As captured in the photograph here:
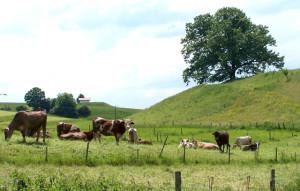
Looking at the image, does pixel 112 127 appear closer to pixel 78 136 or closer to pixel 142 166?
pixel 78 136

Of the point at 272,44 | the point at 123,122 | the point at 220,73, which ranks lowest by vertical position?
the point at 123,122

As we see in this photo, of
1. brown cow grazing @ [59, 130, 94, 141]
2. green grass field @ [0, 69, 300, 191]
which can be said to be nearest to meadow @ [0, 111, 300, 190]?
green grass field @ [0, 69, 300, 191]

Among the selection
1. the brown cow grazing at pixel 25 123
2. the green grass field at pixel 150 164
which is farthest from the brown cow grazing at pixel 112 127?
the brown cow grazing at pixel 25 123

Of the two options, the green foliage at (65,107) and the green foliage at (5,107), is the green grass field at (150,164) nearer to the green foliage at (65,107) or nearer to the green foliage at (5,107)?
the green foliage at (65,107)

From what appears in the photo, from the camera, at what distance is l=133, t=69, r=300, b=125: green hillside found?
6550 centimetres

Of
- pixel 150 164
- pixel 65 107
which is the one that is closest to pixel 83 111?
pixel 65 107

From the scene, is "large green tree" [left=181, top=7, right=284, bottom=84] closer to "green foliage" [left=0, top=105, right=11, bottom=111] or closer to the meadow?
the meadow

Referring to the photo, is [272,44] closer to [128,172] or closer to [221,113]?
[221,113]

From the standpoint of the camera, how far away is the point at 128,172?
68.3 ft

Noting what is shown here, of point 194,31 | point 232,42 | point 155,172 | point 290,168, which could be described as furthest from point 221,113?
point 155,172

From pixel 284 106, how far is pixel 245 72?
2460 centimetres

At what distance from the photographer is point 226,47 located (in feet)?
284

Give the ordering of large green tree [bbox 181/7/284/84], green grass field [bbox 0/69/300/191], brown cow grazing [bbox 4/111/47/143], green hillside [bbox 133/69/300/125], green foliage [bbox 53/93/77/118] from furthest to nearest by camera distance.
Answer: green foliage [bbox 53/93/77/118] < large green tree [bbox 181/7/284/84] < green hillside [bbox 133/69/300/125] < brown cow grazing [bbox 4/111/47/143] < green grass field [bbox 0/69/300/191]

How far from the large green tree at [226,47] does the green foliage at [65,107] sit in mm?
48563
